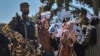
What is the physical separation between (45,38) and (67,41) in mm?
545

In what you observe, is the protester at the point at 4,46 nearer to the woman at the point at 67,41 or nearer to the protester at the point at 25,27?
the protester at the point at 25,27

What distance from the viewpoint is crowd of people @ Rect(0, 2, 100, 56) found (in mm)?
10844

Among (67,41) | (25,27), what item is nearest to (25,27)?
(25,27)

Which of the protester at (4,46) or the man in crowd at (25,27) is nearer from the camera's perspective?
the protester at (4,46)

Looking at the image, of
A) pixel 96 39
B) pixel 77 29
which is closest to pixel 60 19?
pixel 77 29

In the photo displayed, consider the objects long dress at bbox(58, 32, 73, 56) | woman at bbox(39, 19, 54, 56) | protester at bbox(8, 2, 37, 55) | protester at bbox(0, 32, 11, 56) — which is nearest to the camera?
protester at bbox(0, 32, 11, 56)

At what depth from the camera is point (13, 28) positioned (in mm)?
10867

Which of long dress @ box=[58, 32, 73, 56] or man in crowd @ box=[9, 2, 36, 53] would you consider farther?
long dress @ box=[58, 32, 73, 56]

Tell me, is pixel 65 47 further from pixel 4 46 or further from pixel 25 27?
pixel 4 46

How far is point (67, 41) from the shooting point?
37.6 ft

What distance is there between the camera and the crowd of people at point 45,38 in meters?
10.8

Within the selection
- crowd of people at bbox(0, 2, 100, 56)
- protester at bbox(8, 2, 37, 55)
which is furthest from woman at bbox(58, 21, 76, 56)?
protester at bbox(8, 2, 37, 55)

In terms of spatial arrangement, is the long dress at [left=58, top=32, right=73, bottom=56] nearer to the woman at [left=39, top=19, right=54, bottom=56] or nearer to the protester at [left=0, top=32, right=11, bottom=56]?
the woman at [left=39, top=19, right=54, bottom=56]

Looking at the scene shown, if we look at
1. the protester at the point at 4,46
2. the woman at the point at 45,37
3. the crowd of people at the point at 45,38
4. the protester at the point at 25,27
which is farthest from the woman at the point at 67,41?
the protester at the point at 4,46
